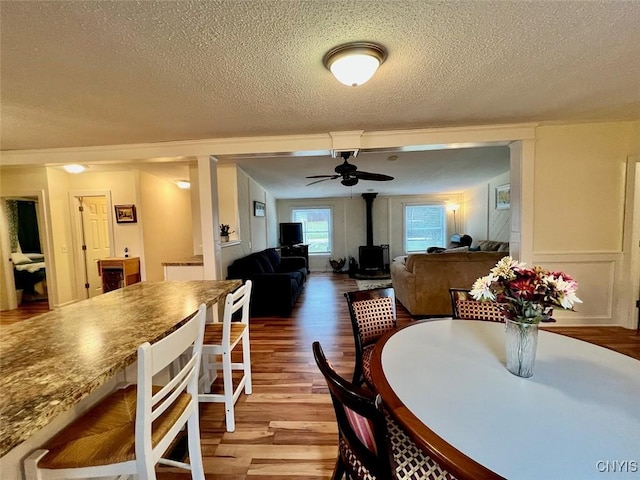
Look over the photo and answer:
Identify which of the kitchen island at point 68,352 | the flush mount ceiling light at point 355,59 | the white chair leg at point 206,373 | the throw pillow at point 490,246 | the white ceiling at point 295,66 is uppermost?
the white ceiling at point 295,66

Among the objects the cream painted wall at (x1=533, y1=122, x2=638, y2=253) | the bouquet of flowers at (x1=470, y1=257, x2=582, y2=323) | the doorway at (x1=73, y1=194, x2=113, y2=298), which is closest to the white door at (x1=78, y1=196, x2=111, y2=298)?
the doorway at (x1=73, y1=194, x2=113, y2=298)

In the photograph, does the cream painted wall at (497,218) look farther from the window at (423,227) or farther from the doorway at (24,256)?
the doorway at (24,256)

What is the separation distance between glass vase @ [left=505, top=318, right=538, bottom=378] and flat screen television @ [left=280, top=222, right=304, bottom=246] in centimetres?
676

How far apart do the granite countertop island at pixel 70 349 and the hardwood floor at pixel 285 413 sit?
34.8 inches

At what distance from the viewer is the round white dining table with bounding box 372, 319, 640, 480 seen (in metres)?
0.75

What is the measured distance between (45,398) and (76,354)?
0.96ft

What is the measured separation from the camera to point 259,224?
621 cm

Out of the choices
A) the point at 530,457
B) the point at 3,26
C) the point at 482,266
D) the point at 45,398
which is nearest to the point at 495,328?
the point at 530,457

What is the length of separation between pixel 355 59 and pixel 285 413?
238cm

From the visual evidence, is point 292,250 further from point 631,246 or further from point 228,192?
point 631,246

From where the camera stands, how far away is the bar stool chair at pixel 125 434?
2.94 ft

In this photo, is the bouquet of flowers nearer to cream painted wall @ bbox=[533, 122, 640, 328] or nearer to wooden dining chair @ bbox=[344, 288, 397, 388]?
wooden dining chair @ bbox=[344, 288, 397, 388]

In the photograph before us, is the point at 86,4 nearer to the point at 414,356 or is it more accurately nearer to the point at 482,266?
the point at 414,356

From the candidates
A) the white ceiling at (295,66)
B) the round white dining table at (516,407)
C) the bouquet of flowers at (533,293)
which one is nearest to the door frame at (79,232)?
the white ceiling at (295,66)
